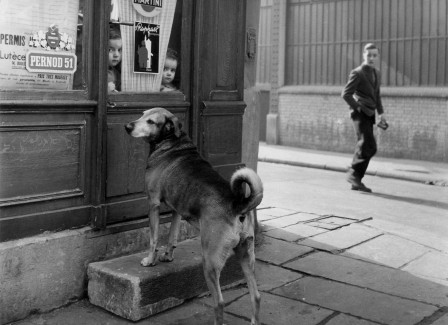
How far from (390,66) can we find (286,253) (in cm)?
1062

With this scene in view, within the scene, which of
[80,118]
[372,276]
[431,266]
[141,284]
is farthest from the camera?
[431,266]

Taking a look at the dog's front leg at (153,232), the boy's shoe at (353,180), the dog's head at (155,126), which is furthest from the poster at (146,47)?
the boy's shoe at (353,180)

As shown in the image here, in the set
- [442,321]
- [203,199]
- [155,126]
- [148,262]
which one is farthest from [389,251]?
[155,126]

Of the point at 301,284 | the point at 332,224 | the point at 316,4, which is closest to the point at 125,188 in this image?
the point at 301,284

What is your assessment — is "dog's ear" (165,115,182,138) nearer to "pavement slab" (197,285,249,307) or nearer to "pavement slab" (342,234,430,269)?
"pavement slab" (197,285,249,307)

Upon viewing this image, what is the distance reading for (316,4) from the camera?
17938 mm

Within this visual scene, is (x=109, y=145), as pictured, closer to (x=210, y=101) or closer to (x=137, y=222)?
(x=137, y=222)

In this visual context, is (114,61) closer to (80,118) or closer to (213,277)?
(80,118)

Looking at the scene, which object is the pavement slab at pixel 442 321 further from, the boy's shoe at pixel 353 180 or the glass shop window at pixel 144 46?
the boy's shoe at pixel 353 180

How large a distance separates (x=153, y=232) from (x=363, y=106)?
21.0ft

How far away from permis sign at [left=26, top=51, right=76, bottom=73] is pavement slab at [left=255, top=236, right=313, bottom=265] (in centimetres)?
265

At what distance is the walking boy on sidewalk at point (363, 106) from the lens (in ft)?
35.1

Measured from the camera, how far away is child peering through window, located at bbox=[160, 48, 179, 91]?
6.10 metres

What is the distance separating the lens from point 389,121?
1597 centimetres
